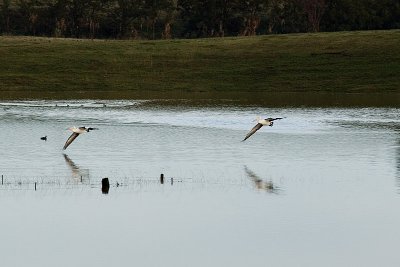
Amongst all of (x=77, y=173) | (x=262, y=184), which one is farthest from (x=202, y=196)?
(x=77, y=173)

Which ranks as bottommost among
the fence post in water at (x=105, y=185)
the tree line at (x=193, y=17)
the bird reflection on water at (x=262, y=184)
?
the bird reflection on water at (x=262, y=184)

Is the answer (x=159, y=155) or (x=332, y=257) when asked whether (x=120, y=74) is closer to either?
(x=159, y=155)

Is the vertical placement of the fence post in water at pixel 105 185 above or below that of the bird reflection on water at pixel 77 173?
above

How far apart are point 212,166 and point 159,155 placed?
382 cm

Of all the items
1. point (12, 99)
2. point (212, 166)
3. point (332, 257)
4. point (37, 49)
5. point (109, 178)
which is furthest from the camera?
point (37, 49)

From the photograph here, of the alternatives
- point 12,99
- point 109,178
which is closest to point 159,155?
point 109,178

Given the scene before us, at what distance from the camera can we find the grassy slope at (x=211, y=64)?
86500 millimetres

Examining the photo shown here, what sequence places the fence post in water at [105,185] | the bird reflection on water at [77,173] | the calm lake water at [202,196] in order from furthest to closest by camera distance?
the bird reflection on water at [77,173] < the fence post in water at [105,185] < the calm lake water at [202,196]

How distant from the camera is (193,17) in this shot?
455 feet

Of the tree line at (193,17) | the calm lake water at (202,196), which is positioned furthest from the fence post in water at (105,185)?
the tree line at (193,17)

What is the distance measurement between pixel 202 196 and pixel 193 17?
361 feet

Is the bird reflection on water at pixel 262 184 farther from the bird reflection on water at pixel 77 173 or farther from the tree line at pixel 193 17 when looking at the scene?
the tree line at pixel 193 17

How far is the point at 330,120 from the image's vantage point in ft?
186

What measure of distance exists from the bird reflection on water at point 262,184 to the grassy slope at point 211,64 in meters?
49.9
